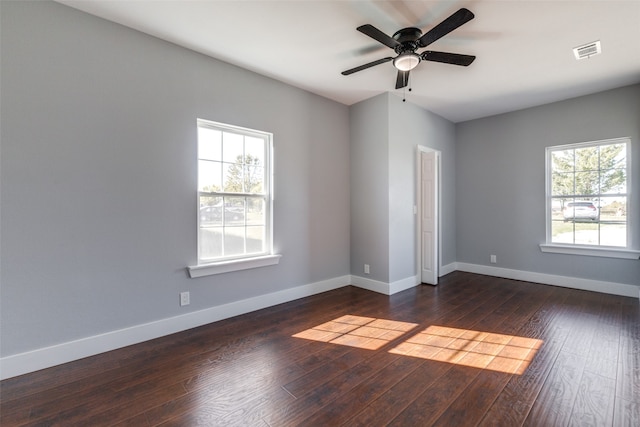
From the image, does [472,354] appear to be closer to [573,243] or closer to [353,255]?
[353,255]

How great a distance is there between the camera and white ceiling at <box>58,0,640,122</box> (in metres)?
2.28

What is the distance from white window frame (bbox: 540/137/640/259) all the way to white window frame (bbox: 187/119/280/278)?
4226 millimetres

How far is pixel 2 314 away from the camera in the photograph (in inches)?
79.1

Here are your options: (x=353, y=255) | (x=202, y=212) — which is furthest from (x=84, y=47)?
(x=353, y=255)

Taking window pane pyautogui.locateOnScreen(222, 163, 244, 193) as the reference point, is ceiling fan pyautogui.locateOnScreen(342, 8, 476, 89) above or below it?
above

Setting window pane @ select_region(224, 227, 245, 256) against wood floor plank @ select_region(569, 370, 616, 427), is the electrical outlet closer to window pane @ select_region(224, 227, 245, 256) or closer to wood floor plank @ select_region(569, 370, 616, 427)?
window pane @ select_region(224, 227, 245, 256)

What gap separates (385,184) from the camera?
4.01 metres

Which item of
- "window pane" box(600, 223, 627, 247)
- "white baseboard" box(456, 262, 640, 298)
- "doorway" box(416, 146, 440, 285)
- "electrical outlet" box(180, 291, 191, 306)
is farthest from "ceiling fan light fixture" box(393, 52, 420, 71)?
"white baseboard" box(456, 262, 640, 298)

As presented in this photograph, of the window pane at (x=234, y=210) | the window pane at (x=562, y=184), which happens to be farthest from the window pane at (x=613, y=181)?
the window pane at (x=234, y=210)

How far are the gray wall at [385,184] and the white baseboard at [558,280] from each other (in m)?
1.61

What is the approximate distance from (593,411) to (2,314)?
12.8 feet

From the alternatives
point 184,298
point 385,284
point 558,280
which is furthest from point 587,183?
point 184,298

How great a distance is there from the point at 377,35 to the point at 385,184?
2063 millimetres

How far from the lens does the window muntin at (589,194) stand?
153 inches
